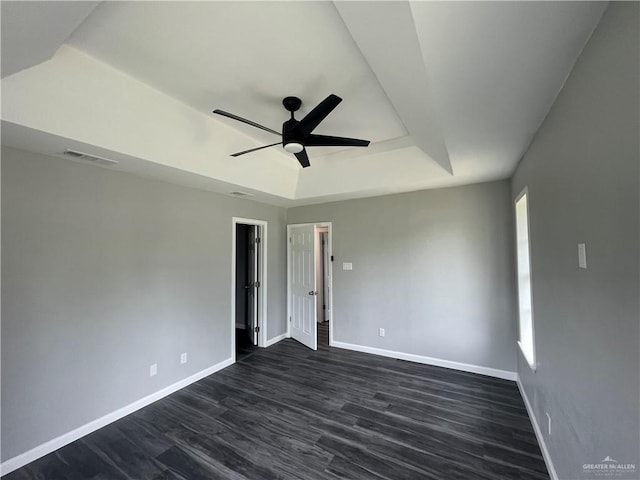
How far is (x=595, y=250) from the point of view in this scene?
1165mm

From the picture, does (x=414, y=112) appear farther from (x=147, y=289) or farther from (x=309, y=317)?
(x=309, y=317)

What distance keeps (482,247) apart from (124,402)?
4.29 metres

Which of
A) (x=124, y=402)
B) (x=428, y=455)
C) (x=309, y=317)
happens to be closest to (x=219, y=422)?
(x=124, y=402)

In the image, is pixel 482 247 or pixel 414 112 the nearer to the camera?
pixel 414 112

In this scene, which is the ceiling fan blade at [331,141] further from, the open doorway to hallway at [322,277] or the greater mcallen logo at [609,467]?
the open doorway to hallway at [322,277]

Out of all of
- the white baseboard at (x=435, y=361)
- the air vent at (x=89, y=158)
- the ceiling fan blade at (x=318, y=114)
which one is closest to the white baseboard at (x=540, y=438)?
the white baseboard at (x=435, y=361)

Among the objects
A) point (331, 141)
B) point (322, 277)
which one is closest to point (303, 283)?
point (322, 277)

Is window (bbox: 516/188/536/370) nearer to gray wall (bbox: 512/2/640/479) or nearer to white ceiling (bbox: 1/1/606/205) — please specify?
Answer: white ceiling (bbox: 1/1/606/205)

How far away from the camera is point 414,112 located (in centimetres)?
183

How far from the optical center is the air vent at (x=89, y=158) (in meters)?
2.17

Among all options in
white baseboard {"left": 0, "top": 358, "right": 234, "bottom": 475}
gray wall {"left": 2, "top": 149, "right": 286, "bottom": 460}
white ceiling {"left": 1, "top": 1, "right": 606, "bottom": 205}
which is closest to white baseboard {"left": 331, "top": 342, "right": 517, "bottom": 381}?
gray wall {"left": 2, "top": 149, "right": 286, "bottom": 460}

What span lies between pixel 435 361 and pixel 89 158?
14.5 feet

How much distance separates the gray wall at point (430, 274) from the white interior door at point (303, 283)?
1.28 feet

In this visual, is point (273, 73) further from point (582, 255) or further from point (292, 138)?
point (582, 255)
